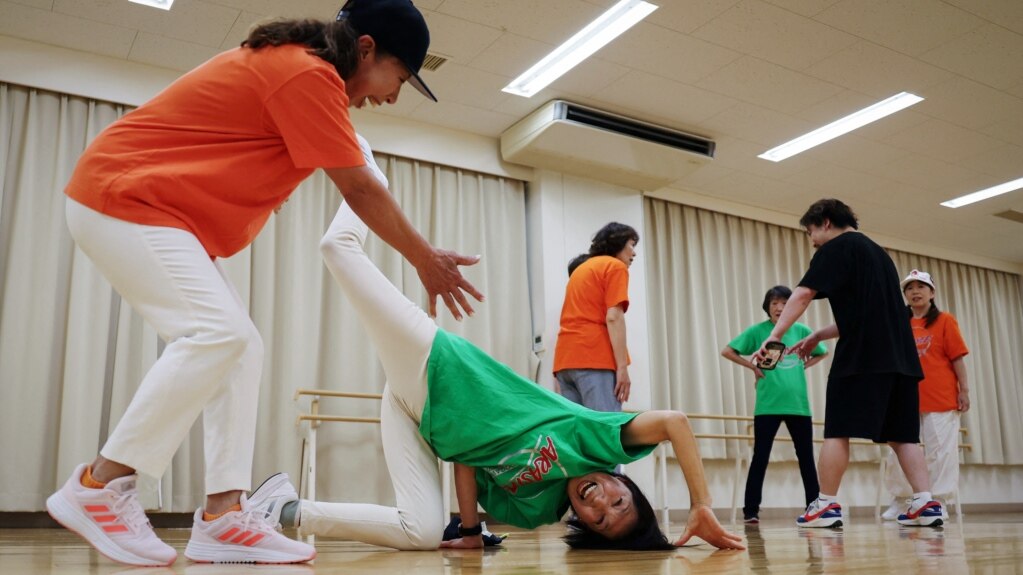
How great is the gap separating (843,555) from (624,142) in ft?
12.9

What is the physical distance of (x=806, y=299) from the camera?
11.7 ft

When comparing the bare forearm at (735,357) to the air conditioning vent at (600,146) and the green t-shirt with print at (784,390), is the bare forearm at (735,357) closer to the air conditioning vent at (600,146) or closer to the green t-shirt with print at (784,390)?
the green t-shirt with print at (784,390)

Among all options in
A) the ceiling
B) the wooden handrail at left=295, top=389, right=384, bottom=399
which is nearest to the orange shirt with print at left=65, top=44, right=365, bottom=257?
the ceiling

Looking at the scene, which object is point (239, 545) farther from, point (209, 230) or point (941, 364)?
point (941, 364)

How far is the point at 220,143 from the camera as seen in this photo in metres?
1.58

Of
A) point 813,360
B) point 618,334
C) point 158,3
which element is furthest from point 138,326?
point 813,360

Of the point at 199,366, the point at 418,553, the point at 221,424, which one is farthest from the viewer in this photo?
the point at 418,553

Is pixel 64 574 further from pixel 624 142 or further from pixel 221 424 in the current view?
pixel 624 142

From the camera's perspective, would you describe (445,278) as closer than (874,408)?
Yes

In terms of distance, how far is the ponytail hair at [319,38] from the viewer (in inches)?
62.9

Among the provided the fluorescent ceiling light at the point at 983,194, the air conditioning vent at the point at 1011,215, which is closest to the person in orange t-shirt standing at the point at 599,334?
the fluorescent ceiling light at the point at 983,194

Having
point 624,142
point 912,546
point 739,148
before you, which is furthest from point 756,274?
point 912,546

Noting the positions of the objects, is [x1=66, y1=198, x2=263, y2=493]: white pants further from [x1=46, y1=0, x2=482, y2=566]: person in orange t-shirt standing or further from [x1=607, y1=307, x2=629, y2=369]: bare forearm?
[x1=607, y1=307, x2=629, y2=369]: bare forearm

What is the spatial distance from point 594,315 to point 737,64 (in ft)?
5.54
